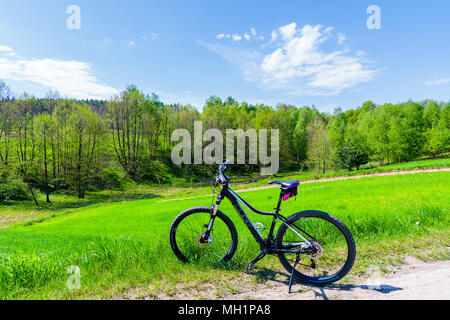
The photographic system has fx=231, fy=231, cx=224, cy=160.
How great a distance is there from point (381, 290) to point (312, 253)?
0.89 meters

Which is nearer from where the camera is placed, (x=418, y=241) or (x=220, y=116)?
(x=418, y=241)

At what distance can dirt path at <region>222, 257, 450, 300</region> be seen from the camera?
2736mm

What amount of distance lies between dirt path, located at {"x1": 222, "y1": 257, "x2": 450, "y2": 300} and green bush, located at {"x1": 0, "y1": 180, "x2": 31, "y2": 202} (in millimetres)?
39640

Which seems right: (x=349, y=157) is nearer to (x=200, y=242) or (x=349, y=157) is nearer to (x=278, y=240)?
(x=278, y=240)

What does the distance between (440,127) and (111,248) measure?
6709 centimetres

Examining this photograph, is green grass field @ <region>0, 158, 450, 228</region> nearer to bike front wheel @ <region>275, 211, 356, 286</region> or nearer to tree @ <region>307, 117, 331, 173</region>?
tree @ <region>307, 117, 331, 173</region>

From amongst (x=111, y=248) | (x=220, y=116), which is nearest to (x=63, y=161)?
(x=220, y=116)

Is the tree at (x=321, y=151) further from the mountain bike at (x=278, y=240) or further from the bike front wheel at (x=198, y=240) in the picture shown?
the bike front wheel at (x=198, y=240)

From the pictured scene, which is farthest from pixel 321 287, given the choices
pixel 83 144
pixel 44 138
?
pixel 83 144

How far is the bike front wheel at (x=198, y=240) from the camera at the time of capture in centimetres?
380

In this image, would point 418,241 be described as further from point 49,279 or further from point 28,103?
point 28,103

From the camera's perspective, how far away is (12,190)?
30.8m

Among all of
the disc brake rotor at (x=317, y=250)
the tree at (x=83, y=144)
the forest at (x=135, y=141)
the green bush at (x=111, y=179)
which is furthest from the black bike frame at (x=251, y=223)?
the green bush at (x=111, y=179)
